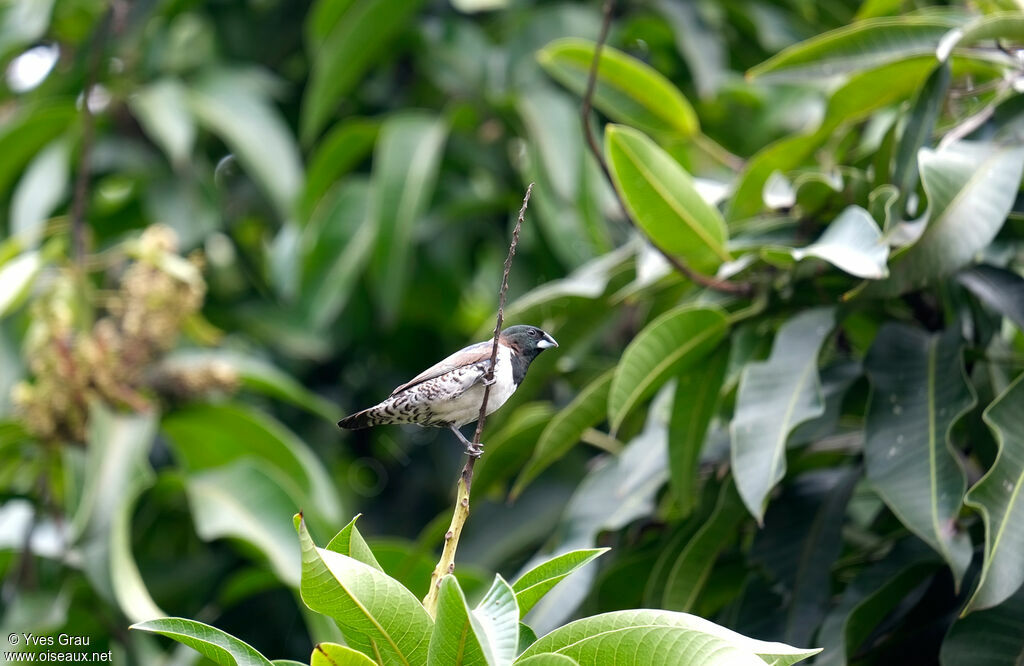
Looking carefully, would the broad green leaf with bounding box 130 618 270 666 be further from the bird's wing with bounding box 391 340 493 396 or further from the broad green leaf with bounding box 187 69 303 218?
the broad green leaf with bounding box 187 69 303 218

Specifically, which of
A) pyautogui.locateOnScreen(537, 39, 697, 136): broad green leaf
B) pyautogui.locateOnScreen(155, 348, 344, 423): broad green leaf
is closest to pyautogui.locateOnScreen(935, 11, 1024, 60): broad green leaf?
pyautogui.locateOnScreen(537, 39, 697, 136): broad green leaf

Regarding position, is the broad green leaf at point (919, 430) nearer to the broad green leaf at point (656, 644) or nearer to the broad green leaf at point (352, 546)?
the broad green leaf at point (656, 644)

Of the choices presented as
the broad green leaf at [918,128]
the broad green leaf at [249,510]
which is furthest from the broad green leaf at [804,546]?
the broad green leaf at [249,510]

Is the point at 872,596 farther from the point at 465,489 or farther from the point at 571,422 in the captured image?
the point at 465,489

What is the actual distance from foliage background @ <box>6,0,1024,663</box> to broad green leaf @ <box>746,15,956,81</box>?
0.4 inches

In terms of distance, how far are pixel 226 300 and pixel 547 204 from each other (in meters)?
1.78

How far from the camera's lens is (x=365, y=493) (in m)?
5.18

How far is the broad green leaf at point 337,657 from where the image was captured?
153 centimetres

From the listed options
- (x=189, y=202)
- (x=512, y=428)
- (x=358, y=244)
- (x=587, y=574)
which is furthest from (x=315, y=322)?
(x=587, y=574)

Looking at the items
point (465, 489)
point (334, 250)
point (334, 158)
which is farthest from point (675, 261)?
point (334, 158)

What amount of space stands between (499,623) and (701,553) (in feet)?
3.74

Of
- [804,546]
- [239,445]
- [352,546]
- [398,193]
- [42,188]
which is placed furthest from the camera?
[42,188]

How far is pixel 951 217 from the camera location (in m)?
2.31

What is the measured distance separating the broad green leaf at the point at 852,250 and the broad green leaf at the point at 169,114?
106 inches
